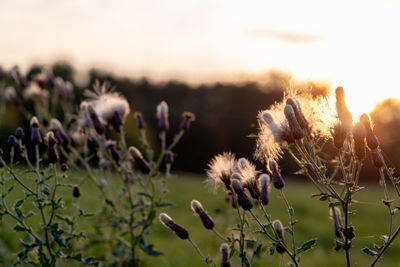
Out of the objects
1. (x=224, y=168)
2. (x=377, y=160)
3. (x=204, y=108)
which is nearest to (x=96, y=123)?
(x=224, y=168)

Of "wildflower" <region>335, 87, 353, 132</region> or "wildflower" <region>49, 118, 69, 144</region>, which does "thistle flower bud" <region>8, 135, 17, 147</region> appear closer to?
"wildflower" <region>49, 118, 69, 144</region>

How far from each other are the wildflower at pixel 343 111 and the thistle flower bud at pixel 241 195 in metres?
0.60

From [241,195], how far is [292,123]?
0.46 m

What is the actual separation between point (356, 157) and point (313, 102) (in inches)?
16.1

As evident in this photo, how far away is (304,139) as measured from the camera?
2654 millimetres

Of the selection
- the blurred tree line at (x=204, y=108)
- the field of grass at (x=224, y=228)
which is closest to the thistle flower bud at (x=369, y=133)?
the field of grass at (x=224, y=228)

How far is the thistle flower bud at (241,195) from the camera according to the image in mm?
2549

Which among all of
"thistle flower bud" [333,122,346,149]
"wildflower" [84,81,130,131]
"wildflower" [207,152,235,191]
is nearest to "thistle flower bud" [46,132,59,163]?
"wildflower" [84,81,130,131]

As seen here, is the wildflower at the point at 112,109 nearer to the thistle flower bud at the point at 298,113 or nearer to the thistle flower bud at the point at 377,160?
the thistle flower bud at the point at 298,113

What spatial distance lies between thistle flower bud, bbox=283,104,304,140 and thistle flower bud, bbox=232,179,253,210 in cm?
37

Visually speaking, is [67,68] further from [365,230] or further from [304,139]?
[304,139]

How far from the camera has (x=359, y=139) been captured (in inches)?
95.0

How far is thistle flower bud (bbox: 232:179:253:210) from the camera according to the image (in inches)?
100

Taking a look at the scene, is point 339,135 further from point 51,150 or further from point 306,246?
point 51,150
